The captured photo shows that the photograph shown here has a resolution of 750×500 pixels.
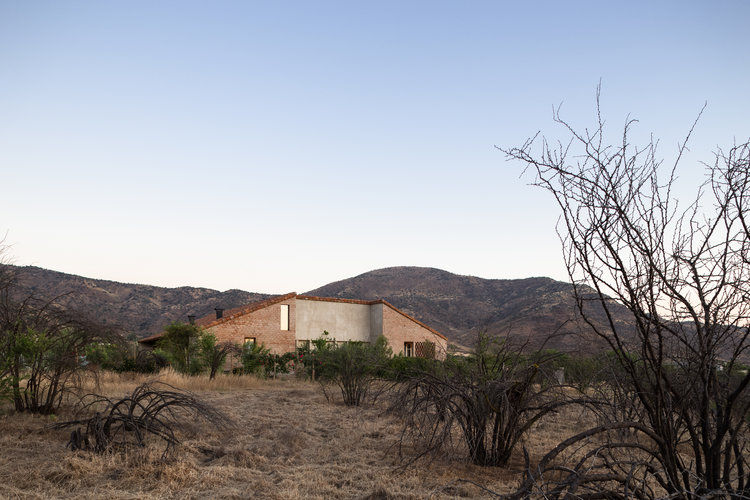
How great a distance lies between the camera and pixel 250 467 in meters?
6.80

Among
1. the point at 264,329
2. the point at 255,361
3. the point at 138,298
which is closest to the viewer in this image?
Result: the point at 255,361

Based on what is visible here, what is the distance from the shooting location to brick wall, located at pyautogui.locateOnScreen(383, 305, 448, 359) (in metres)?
32.5

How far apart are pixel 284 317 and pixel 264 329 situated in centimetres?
186

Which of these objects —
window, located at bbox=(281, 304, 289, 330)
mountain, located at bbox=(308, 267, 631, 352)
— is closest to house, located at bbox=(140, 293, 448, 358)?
window, located at bbox=(281, 304, 289, 330)

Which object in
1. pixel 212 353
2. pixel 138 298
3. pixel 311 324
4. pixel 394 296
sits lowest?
pixel 212 353

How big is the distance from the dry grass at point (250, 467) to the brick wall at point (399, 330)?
2244 cm

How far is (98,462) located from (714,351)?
7028 millimetres

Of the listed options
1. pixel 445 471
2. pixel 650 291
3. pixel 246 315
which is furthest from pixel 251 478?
pixel 246 315

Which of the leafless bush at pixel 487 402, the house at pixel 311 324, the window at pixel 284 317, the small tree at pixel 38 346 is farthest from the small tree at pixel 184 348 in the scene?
the leafless bush at pixel 487 402

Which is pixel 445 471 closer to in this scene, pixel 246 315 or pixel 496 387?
pixel 496 387

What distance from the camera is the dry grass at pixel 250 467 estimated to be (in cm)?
561

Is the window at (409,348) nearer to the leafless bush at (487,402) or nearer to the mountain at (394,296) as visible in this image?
the mountain at (394,296)

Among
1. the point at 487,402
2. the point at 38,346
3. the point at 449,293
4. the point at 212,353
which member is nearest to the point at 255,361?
the point at 212,353

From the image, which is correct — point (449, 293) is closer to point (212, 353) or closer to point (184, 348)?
point (184, 348)
